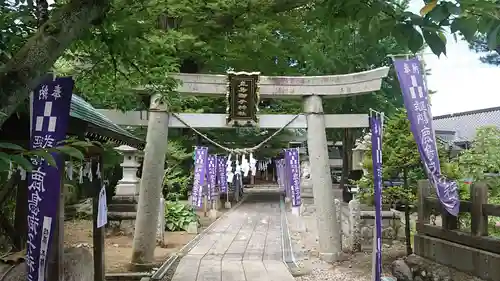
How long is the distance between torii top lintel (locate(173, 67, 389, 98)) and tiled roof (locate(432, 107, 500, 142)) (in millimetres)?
16446

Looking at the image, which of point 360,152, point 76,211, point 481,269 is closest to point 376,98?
point 360,152

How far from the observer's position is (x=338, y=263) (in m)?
10.1

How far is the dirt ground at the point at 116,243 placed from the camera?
32.2 ft

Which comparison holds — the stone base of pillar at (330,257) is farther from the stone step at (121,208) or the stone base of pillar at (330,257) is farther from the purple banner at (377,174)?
the stone step at (121,208)

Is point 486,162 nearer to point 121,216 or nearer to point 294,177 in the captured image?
point 294,177

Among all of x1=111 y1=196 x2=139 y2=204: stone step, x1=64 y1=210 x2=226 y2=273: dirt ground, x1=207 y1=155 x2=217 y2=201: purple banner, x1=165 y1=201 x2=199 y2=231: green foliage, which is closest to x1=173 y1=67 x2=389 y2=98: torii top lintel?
x1=64 y1=210 x2=226 y2=273: dirt ground

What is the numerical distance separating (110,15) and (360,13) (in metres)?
1.79

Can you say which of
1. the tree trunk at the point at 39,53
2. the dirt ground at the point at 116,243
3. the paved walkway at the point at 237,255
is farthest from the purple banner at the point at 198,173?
the tree trunk at the point at 39,53

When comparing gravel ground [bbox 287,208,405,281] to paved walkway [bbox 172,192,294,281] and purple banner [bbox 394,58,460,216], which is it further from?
purple banner [bbox 394,58,460,216]

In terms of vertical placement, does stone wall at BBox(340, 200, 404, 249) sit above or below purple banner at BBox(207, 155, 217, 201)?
below

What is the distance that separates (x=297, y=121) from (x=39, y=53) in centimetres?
908

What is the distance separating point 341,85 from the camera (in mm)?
10602

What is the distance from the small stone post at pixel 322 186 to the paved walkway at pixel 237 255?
113cm

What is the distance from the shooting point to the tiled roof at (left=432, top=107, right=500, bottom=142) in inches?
1020
